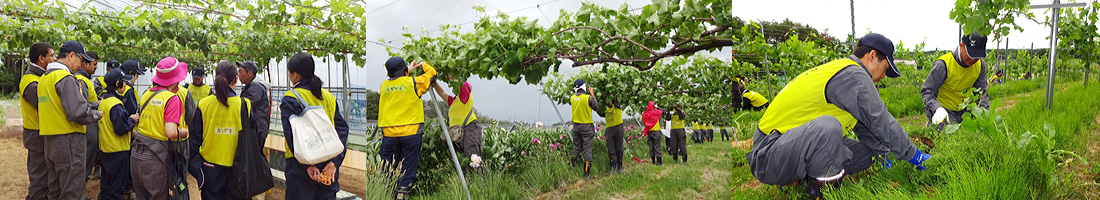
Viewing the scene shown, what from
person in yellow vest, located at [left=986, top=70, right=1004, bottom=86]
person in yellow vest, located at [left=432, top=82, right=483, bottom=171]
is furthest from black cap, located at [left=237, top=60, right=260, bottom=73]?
person in yellow vest, located at [left=986, top=70, right=1004, bottom=86]

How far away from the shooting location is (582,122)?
4.06 meters

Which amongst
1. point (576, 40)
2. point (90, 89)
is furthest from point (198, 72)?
point (576, 40)

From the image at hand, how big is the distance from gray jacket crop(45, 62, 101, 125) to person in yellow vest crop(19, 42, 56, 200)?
0.09m

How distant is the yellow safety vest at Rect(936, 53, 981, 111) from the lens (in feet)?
5.02

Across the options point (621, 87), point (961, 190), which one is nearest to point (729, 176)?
point (961, 190)

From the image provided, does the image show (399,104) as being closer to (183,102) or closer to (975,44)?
(183,102)

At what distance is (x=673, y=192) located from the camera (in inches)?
95.4

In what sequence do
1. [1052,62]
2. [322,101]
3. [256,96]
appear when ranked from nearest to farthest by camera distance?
1. [1052,62]
2. [322,101]
3. [256,96]

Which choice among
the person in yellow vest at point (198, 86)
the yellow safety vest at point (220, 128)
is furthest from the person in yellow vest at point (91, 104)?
the yellow safety vest at point (220, 128)

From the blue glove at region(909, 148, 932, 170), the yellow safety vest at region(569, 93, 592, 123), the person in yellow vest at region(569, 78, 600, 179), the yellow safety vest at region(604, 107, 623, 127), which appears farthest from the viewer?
the yellow safety vest at region(604, 107, 623, 127)

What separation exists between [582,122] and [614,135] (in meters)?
0.27

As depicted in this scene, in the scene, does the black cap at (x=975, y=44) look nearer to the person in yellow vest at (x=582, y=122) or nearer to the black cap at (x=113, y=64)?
the person in yellow vest at (x=582, y=122)

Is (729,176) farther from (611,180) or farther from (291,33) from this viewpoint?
(291,33)

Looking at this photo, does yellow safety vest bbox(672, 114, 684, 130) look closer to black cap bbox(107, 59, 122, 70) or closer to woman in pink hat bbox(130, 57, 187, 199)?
woman in pink hat bbox(130, 57, 187, 199)
